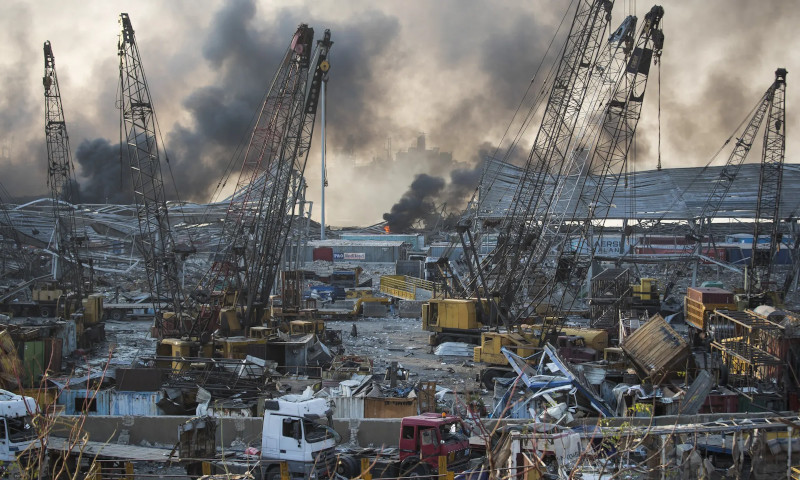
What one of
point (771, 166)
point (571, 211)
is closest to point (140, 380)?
point (771, 166)

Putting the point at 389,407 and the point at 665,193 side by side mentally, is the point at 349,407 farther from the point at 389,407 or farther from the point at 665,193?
the point at 665,193

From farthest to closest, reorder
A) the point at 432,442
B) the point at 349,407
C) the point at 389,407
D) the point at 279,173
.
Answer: the point at 279,173
the point at 349,407
the point at 389,407
the point at 432,442

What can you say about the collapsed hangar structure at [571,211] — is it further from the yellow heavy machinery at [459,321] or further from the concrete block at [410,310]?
the yellow heavy machinery at [459,321]

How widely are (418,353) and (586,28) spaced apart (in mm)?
13967

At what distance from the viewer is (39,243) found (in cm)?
5453

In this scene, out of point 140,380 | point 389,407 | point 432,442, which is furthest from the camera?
point 140,380

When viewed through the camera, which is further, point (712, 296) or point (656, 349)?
point (712, 296)

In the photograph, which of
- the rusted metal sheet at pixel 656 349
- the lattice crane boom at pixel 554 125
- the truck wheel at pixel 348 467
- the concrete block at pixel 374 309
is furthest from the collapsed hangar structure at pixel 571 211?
the truck wheel at pixel 348 467

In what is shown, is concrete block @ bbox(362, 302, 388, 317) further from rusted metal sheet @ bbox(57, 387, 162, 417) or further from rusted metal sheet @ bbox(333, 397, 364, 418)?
rusted metal sheet @ bbox(333, 397, 364, 418)

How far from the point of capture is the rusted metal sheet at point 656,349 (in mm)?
18844

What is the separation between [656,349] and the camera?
19.7 m

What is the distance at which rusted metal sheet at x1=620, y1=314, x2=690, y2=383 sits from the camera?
1884 cm

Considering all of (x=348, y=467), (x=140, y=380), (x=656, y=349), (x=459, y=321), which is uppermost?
(x=459, y=321)

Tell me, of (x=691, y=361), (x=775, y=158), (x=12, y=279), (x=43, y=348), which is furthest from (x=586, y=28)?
(x=12, y=279)
